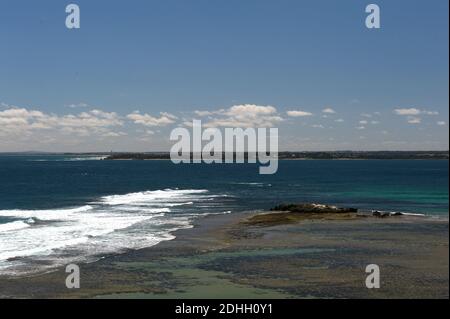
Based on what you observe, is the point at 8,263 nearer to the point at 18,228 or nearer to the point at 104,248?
the point at 104,248

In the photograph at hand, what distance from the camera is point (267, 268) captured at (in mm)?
27781

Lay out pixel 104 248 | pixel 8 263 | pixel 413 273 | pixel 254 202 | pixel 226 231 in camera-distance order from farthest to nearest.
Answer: pixel 254 202 < pixel 226 231 < pixel 104 248 < pixel 8 263 < pixel 413 273

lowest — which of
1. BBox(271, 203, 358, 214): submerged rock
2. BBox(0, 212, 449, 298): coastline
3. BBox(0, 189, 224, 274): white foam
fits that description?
BBox(0, 212, 449, 298): coastline

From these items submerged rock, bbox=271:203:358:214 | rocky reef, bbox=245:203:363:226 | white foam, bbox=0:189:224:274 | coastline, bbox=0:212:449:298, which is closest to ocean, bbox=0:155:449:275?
white foam, bbox=0:189:224:274

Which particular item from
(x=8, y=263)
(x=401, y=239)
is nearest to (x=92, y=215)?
(x=8, y=263)

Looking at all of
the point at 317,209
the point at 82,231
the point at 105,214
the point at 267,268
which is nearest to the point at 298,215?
the point at 317,209

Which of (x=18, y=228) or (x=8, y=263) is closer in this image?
(x=8, y=263)

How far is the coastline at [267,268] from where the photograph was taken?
23.4 meters

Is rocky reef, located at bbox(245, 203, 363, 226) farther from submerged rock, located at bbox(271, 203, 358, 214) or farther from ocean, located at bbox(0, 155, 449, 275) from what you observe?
ocean, located at bbox(0, 155, 449, 275)

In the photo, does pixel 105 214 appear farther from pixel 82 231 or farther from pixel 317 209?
pixel 317 209

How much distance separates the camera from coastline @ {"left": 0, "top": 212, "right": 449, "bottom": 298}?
76.7ft

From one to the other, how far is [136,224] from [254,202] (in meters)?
25.4

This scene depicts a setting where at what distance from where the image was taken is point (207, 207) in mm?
60375

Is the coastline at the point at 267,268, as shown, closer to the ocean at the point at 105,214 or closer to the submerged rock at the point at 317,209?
the ocean at the point at 105,214
